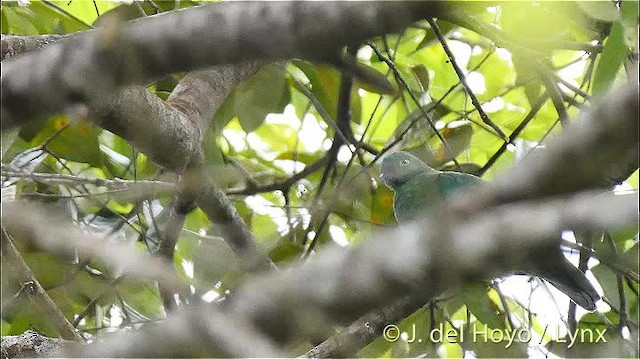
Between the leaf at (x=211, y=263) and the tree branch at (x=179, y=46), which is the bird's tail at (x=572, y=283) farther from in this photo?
the tree branch at (x=179, y=46)

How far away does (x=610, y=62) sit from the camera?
3.50 feet

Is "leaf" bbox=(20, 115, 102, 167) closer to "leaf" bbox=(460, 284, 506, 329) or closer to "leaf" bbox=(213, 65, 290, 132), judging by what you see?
"leaf" bbox=(213, 65, 290, 132)

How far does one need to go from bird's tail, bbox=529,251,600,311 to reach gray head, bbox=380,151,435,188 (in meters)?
0.58

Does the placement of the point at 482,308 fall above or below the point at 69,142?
below

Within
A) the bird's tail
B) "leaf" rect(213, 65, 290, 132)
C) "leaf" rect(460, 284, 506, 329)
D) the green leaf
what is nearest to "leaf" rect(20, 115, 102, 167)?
the green leaf

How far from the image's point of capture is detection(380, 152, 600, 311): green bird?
1686 mm

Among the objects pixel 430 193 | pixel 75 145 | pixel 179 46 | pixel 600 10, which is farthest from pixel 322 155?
pixel 179 46

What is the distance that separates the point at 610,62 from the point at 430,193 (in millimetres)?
1014

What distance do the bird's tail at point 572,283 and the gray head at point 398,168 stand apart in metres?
0.58

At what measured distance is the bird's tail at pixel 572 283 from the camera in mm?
1646

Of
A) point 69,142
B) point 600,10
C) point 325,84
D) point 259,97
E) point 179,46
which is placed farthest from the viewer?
point 325,84

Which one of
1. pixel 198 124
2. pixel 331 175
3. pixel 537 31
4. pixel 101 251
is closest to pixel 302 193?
pixel 331 175

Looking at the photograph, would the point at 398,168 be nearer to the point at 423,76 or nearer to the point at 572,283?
the point at 423,76

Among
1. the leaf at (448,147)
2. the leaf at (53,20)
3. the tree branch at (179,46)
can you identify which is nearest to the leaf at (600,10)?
the tree branch at (179,46)
